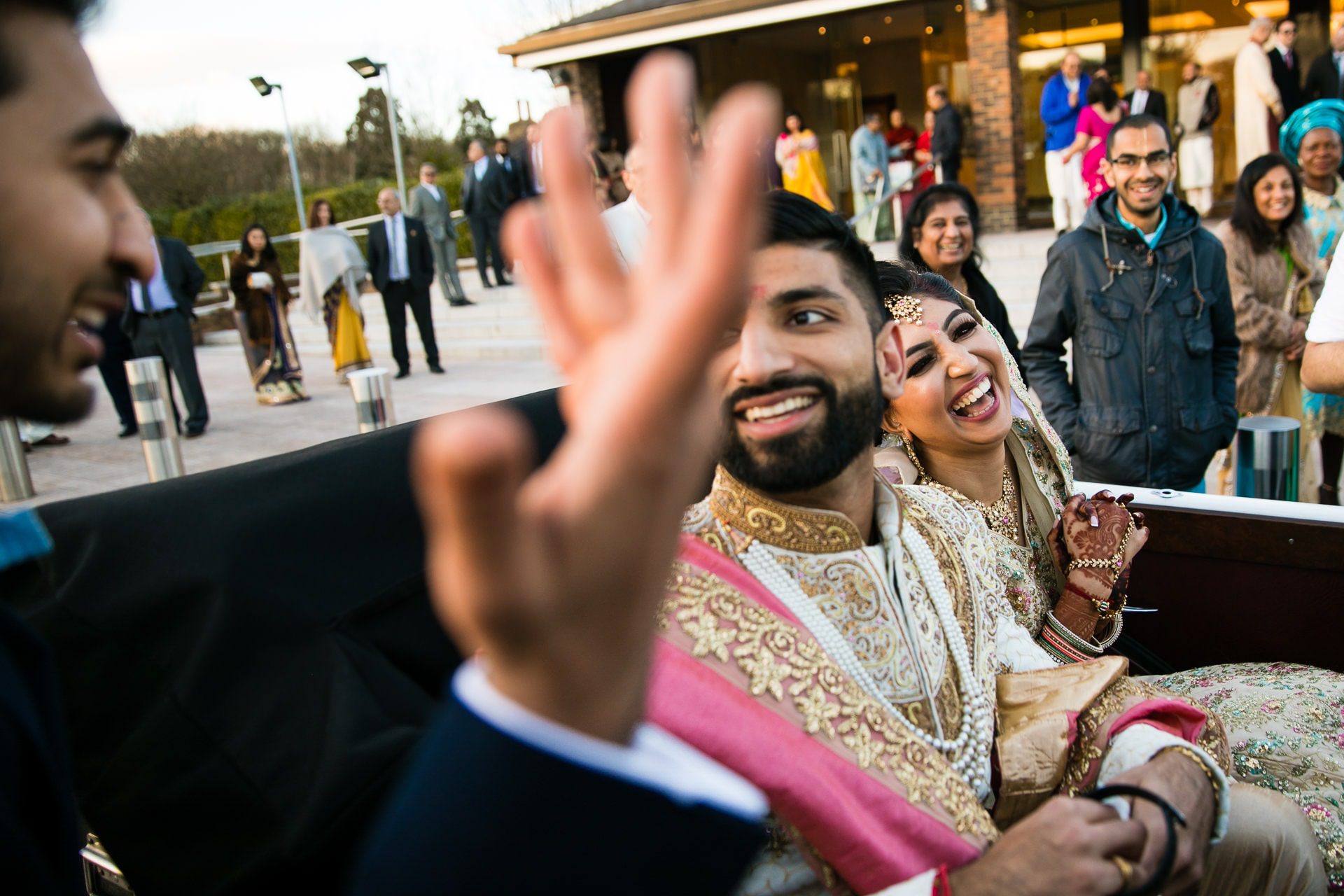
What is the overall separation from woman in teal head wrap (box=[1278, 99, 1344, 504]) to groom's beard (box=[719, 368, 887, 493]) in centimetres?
411

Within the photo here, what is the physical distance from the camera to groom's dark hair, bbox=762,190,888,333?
1739mm

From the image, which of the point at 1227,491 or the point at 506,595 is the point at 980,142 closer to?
the point at 1227,491

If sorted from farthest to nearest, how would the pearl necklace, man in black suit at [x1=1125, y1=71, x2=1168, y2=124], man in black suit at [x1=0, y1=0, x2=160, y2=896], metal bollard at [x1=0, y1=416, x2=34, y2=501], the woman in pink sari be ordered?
the woman in pink sari → man in black suit at [x1=1125, y1=71, x2=1168, y2=124] → metal bollard at [x1=0, y1=416, x2=34, y2=501] → the pearl necklace → man in black suit at [x1=0, y1=0, x2=160, y2=896]

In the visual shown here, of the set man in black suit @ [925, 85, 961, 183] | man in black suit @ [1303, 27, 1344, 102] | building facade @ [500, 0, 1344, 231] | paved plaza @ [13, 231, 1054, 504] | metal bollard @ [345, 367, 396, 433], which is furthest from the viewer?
building facade @ [500, 0, 1344, 231]

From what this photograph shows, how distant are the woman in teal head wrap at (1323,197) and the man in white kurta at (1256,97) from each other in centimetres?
549

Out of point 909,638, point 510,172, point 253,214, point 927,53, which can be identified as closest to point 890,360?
point 909,638

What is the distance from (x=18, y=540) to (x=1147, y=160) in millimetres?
4060

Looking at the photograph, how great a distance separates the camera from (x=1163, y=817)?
1.47 meters

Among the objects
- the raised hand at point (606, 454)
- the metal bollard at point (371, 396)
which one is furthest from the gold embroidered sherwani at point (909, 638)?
the metal bollard at point (371, 396)

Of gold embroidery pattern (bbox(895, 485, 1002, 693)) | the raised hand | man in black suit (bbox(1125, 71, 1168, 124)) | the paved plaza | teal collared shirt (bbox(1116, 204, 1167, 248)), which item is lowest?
the paved plaza

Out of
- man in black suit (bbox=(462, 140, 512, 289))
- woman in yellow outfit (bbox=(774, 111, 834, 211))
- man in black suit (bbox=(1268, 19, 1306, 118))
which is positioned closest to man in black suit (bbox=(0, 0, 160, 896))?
man in black suit (bbox=(1268, 19, 1306, 118))

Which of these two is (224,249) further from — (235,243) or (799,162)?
(799,162)

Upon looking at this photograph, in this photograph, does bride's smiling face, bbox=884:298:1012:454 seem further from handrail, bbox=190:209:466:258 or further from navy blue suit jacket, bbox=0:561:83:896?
handrail, bbox=190:209:466:258

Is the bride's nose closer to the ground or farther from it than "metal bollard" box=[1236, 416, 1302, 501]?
farther from it
